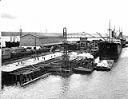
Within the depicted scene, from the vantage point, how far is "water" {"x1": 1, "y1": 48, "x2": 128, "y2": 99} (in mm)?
20469

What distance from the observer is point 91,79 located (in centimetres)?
2812

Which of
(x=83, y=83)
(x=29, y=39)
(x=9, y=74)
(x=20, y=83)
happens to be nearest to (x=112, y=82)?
(x=83, y=83)

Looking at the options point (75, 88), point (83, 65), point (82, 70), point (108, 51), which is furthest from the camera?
point (108, 51)

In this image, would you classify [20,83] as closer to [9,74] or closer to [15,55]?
[9,74]

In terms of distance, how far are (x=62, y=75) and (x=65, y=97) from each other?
9.81m

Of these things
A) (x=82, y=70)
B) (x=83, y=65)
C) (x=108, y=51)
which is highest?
(x=108, y=51)

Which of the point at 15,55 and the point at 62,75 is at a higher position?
the point at 15,55

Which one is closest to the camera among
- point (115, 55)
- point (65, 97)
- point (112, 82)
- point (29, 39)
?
point (65, 97)

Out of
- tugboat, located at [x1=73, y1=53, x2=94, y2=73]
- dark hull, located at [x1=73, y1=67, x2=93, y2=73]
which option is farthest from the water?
tugboat, located at [x1=73, y1=53, x2=94, y2=73]

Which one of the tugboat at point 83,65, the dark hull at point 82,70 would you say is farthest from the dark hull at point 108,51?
the dark hull at point 82,70

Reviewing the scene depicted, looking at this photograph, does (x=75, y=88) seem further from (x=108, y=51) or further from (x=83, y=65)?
(x=108, y=51)

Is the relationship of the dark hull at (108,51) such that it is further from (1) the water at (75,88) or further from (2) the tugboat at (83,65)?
(1) the water at (75,88)

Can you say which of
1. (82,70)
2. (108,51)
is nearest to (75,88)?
(82,70)

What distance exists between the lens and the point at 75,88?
2345 centimetres
